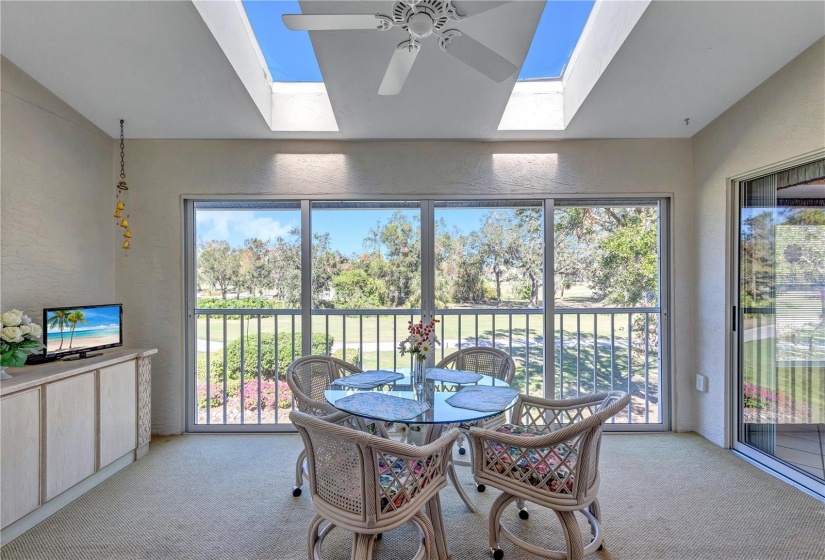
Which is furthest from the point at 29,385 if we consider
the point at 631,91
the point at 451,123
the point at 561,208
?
the point at 631,91

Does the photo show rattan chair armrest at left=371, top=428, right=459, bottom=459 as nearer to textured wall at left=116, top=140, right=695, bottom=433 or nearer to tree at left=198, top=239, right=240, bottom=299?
textured wall at left=116, top=140, right=695, bottom=433

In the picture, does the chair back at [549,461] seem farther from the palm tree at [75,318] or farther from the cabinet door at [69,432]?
the palm tree at [75,318]

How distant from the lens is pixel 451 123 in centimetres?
277

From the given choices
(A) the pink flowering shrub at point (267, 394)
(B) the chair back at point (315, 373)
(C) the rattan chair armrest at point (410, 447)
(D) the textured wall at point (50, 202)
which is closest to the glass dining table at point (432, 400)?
(C) the rattan chair armrest at point (410, 447)

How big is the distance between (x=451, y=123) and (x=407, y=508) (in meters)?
2.61

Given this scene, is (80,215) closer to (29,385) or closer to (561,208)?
(29,385)

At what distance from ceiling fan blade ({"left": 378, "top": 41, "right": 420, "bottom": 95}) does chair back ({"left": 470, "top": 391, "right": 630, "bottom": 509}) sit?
1.82 metres

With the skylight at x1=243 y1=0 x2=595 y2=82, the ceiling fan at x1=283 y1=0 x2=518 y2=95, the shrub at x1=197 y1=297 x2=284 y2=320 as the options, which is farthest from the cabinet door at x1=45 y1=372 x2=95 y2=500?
the skylight at x1=243 y1=0 x2=595 y2=82

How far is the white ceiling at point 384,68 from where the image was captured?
75.1 inches

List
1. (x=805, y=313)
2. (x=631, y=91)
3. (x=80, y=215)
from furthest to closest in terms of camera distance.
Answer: (x=80, y=215) < (x=631, y=91) < (x=805, y=313)

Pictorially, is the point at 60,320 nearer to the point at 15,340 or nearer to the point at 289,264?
the point at 15,340

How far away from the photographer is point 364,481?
131 centimetres

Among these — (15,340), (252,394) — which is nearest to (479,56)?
(15,340)

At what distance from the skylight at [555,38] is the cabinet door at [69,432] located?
3657mm
